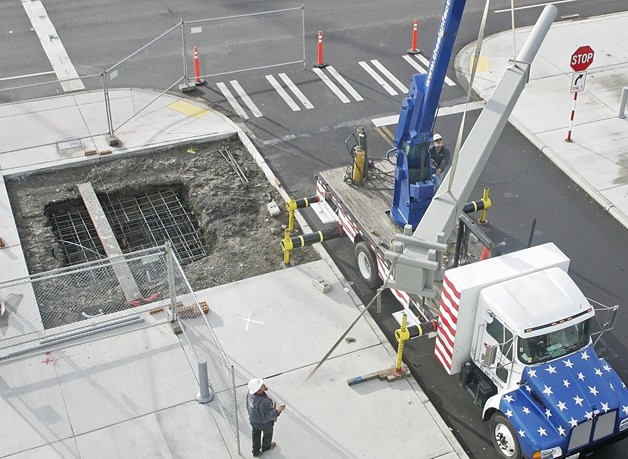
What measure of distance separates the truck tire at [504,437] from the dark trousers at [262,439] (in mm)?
3385

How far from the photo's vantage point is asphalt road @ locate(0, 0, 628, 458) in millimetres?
15430

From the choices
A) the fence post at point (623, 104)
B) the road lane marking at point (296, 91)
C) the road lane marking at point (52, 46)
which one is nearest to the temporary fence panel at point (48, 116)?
the road lane marking at point (52, 46)

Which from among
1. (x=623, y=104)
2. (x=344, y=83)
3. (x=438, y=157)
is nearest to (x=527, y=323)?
(x=438, y=157)

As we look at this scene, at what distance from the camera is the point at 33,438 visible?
12703mm

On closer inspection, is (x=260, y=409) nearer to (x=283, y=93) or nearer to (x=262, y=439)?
(x=262, y=439)

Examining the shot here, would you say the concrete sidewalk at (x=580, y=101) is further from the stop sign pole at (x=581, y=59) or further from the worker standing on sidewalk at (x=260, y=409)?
the worker standing on sidewalk at (x=260, y=409)

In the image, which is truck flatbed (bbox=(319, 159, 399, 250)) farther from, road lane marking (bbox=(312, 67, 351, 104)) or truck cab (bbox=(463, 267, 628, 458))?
road lane marking (bbox=(312, 67, 351, 104))

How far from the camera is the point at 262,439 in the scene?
40.5 ft

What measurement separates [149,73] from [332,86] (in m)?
5.10

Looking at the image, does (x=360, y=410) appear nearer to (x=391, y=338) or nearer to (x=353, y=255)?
(x=391, y=338)

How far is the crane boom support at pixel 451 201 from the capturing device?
343 inches

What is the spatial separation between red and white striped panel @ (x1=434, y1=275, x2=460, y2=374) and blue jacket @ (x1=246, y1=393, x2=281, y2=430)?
316cm

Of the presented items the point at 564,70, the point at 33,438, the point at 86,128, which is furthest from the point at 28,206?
the point at 564,70

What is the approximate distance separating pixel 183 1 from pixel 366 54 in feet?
22.4
